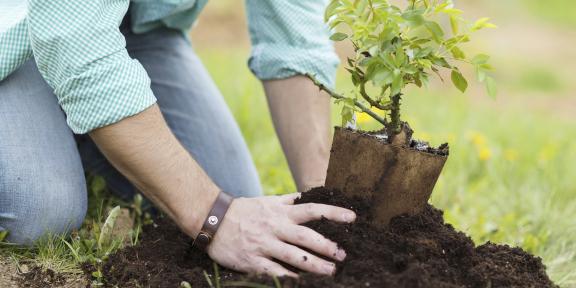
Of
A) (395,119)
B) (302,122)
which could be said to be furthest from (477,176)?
(395,119)

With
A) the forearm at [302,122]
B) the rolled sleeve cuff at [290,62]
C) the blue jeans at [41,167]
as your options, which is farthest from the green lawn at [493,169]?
the blue jeans at [41,167]

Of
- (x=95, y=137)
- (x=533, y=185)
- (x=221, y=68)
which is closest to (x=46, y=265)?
(x=95, y=137)

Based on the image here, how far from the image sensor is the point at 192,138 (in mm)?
2893

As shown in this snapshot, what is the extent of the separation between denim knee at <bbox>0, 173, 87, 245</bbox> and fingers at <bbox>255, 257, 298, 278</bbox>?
77 centimetres

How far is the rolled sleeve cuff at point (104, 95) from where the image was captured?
184 cm

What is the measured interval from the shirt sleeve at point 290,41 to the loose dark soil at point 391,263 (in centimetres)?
75

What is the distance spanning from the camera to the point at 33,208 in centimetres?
217

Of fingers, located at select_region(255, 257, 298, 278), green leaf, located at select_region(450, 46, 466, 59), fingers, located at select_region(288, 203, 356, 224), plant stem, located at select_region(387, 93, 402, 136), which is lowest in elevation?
fingers, located at select_region(255, 257, 298, 278)

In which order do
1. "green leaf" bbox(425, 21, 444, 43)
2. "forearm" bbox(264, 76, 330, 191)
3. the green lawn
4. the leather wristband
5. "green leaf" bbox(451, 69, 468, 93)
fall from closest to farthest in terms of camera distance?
"green leaf" bbox(425, 21, 444, 43), "green leaf" bbox(451, 69, 468, 93), the leather wristband, "forearm" bbox(264, 76, 330, 191), the green lawn

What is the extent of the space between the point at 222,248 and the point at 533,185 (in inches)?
90.2

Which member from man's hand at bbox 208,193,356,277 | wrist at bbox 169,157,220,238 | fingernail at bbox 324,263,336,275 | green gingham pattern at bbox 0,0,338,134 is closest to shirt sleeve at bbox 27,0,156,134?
green gingham pattern at bbox 0,0,338,134

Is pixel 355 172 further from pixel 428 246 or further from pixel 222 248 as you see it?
pixel 222 248

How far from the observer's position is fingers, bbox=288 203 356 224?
1.83 meters

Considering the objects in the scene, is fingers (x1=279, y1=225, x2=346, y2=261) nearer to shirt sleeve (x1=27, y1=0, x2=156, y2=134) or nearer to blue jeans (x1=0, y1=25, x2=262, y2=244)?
shirt sleeve (x1=27, y1=0, x2=156, y2=134)
